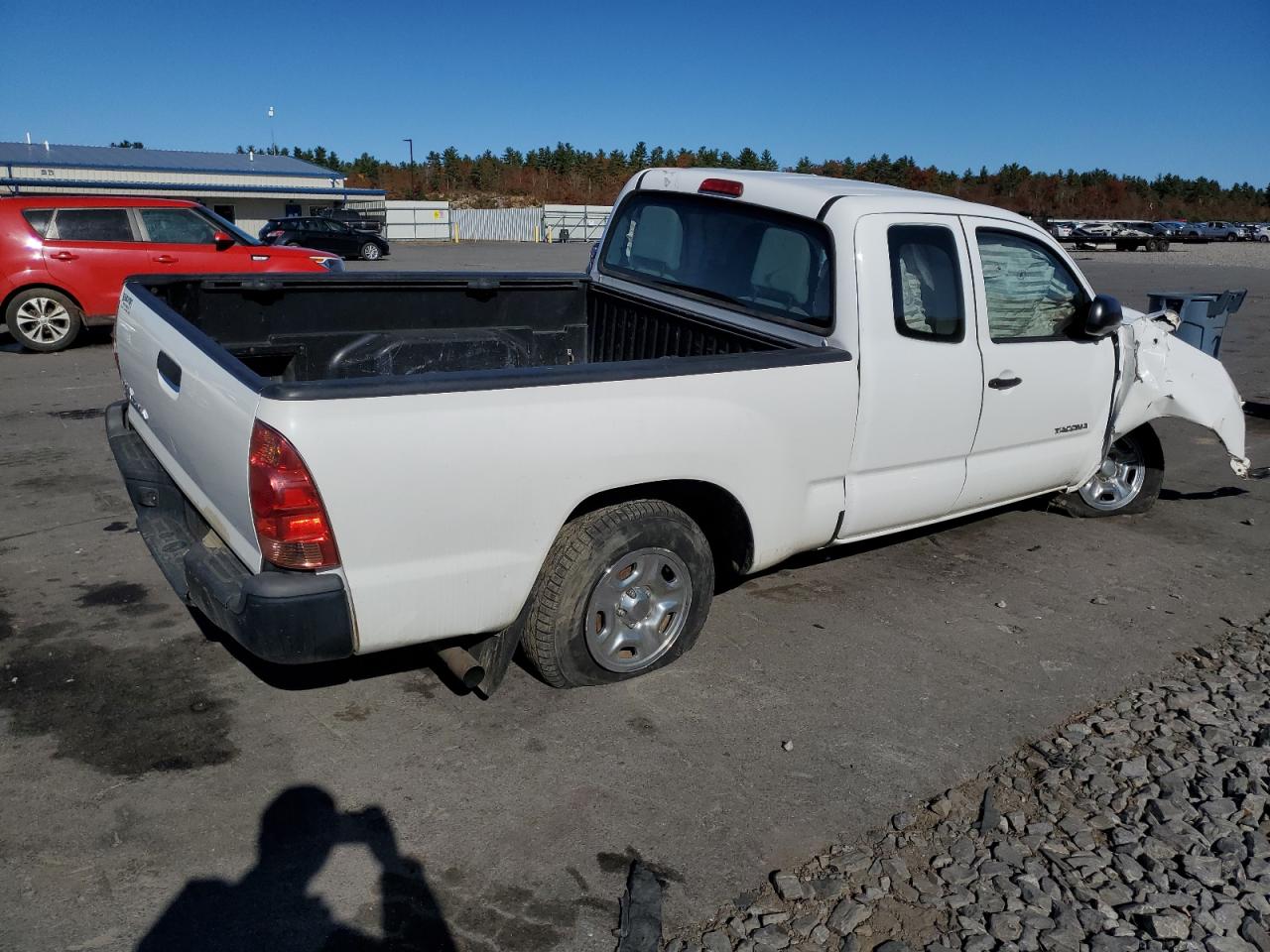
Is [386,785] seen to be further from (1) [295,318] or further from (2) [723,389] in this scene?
(1) [295,318]

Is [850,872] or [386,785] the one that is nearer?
[850,872]

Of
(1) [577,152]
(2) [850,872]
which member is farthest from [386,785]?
(1) [577,152]

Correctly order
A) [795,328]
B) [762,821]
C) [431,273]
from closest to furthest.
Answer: [762,821] < [795,328] < [431,273]

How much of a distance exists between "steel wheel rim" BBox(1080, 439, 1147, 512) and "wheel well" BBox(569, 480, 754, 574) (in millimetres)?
3142

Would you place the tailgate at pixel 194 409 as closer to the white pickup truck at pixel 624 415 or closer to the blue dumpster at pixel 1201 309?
the white pickup truck at pixel 624 415

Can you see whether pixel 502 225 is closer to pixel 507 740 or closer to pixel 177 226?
pixel 177 226

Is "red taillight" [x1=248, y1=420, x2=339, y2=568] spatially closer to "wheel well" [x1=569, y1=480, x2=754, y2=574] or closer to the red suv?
"wheel well" [x1=569, y1=480, x2=754, y2=574]

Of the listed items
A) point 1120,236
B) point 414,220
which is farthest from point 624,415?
point 1120,236

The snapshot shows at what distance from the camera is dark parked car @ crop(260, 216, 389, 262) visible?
1277 inches

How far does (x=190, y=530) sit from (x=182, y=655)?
563 mm

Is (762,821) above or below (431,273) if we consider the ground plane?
below

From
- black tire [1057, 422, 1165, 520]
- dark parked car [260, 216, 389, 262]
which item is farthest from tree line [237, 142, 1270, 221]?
black tire [1057, 422, 1165, 520]

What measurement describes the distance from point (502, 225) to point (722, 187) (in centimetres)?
5370

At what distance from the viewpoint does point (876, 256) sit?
4262 mm
